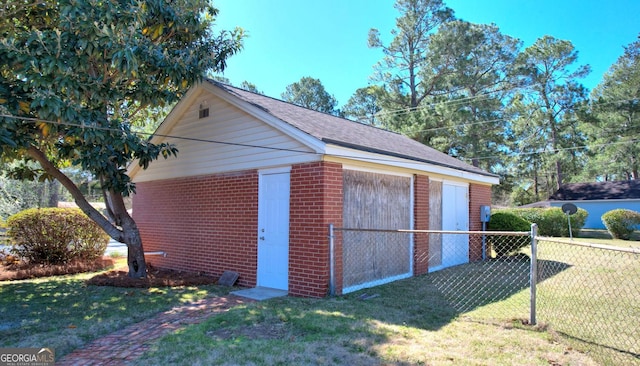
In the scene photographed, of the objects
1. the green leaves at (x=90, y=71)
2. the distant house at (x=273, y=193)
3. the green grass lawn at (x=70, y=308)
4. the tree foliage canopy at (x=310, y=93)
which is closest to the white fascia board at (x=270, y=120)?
the distant house at (x=273, y=193)

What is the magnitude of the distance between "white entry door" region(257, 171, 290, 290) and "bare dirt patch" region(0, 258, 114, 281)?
537cm

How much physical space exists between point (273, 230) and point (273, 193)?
71 cm

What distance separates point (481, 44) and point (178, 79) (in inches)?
1027

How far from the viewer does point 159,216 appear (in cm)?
1039

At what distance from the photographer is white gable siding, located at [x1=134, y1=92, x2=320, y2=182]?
7309mm

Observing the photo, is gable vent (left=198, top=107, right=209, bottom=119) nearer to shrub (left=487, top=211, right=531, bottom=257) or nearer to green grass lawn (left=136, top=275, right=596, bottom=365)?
green grass lawn (left=136, top=275, right=596, bottom=365)

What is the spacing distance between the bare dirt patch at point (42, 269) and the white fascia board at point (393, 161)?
24.8 feet

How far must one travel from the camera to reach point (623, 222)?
21.4 metres

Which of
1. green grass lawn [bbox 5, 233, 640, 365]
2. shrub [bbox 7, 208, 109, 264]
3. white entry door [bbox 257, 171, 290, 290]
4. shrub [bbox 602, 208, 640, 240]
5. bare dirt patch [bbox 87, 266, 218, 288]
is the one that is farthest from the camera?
shrub [bbox 602, 208, 640, 240]

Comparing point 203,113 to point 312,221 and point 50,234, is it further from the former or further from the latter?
point 50,234

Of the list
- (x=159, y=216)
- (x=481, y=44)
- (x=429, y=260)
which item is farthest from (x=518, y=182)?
(x=159, y=216)

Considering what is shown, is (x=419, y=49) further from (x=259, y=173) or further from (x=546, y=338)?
(x=546, y=338)

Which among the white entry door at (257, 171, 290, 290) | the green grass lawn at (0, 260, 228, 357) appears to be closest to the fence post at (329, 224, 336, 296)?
the white entry door at (257, 171, 290, 290)

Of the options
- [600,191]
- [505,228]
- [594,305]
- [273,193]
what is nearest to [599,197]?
[600,191]
